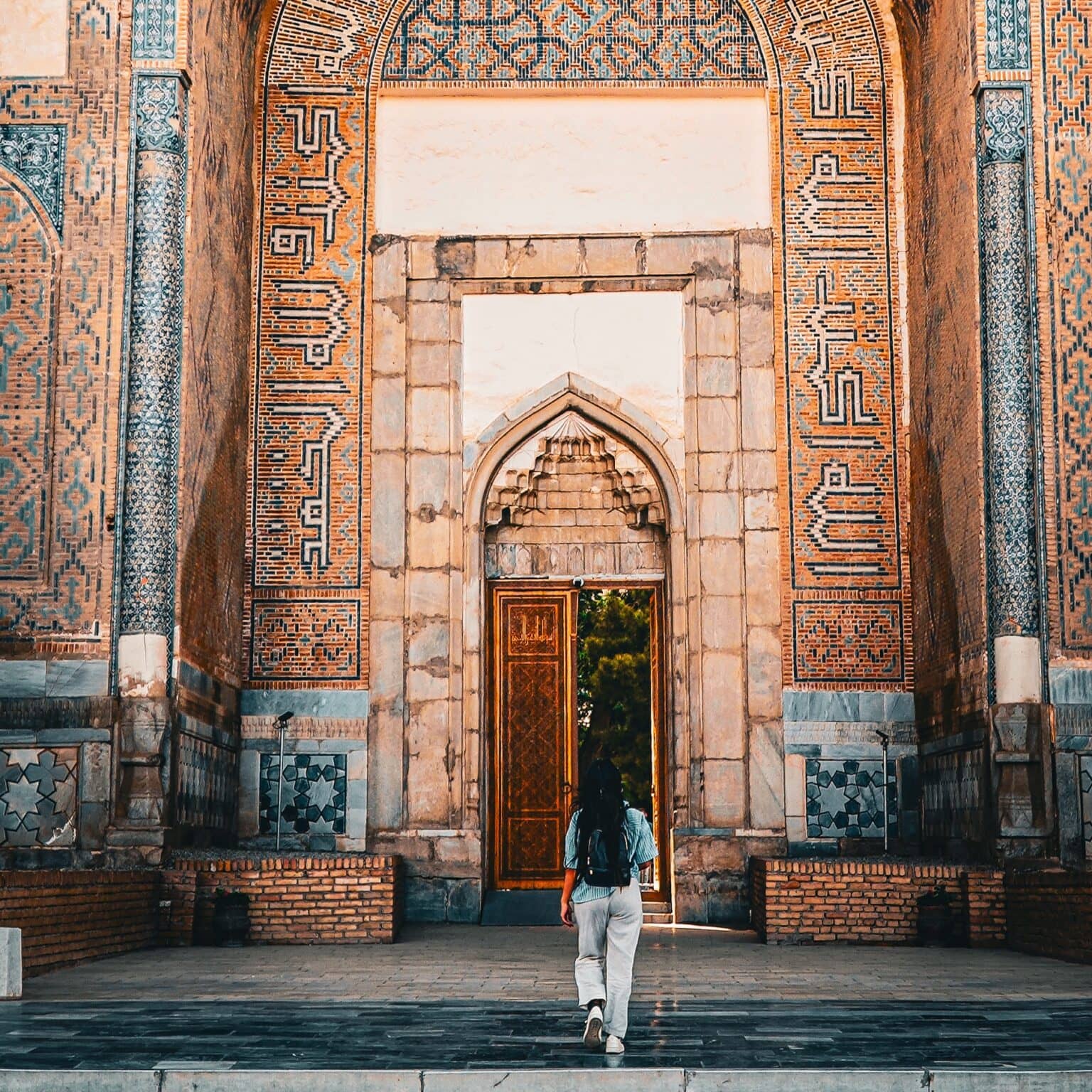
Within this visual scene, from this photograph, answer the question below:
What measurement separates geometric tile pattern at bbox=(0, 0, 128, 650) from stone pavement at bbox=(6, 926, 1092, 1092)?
2.30m

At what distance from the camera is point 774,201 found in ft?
41.6

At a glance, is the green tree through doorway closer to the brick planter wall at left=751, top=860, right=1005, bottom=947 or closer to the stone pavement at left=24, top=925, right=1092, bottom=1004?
the brick planter wall at left=751, top=860, right=1005, bottom=947

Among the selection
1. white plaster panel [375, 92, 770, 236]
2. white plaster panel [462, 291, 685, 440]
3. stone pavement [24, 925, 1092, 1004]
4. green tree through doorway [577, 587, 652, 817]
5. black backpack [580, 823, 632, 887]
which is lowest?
stone pavement [24, 925, 1092, 1004]

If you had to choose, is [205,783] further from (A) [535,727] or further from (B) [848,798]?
(B) [848,798]

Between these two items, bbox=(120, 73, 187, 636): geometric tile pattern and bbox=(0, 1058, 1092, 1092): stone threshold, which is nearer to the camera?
bbox=(0, 1058, 1092, 1092): stone threshold

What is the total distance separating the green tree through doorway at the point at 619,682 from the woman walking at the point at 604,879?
2051 centimetres

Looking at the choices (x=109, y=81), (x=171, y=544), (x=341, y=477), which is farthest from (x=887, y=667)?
(x=109, y=81)

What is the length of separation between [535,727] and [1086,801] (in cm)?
448

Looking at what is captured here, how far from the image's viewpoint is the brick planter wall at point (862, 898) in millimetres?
10102

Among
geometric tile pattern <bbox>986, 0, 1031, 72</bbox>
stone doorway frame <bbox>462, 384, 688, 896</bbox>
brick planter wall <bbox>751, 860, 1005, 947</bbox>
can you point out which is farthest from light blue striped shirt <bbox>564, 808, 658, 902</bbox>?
geometric tile pattern <bbox>986, 0, 1031, 72</bbox>

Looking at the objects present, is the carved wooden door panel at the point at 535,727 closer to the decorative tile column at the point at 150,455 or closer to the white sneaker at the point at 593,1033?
the decorative tile column at the point at 150,455

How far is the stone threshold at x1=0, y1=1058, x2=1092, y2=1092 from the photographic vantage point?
475 centimetres

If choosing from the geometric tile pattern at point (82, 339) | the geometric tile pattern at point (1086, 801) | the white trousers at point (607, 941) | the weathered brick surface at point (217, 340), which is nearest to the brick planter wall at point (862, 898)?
the geometric tile pattern at point (1086, 801)

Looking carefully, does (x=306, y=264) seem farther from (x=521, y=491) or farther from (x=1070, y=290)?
(x=1070, y=290)
